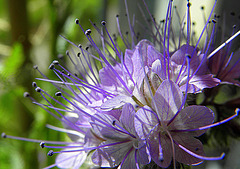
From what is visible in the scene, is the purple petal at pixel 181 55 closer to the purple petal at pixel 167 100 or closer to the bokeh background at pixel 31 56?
the purple petal at pixel 167 100

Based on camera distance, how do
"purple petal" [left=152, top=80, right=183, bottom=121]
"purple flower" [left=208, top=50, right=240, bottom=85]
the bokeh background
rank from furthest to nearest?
the bokeh background → "purple flower" [left=208, top=50, right=240, bottom=85] → "purple petal" [left=152, top=80, right=183, bottom=121]

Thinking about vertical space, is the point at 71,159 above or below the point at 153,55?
below

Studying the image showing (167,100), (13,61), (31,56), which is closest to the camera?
(167,100)

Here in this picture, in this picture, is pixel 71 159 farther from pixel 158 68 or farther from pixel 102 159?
pixel 158 68

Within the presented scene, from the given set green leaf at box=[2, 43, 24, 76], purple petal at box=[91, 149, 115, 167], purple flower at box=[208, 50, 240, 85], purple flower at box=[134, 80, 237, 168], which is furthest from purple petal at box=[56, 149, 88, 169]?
green leaf at box=[2, 43, 24, 76]

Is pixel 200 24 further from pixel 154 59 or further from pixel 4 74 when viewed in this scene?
pixel 4 74

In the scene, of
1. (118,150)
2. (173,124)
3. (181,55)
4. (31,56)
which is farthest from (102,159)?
(31,56)

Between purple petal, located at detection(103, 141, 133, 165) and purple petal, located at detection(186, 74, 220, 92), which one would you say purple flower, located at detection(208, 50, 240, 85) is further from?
purple petal, located at detection(103, 141, 133, 165)

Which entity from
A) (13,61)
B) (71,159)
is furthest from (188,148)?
(13,61)

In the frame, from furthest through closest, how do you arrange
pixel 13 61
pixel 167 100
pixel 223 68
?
pixel 13 61, pixel 223 68, pixel 167 100

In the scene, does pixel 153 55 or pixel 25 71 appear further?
pixel 25 71
